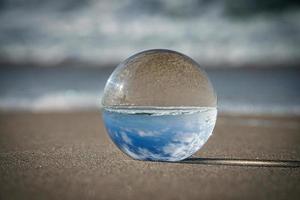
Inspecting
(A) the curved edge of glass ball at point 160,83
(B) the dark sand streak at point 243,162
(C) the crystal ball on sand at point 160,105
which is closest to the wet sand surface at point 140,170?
(B) the dark sand streak at point 243,162

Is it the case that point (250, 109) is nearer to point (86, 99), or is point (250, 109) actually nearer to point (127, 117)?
point (86, 99)

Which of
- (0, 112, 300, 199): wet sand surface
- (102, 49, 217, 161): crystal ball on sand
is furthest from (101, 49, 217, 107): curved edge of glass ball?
(0, 112, 300, 199): wet sand surface

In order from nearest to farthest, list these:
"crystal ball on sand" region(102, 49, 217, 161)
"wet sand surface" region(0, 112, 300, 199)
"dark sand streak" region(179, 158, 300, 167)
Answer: "wet sand surface" region(0, 112, 300, 199), "crystal ball on sand" region(102, 49, 217, 161), "dark sand streak" region(179, 158, 300, 167)

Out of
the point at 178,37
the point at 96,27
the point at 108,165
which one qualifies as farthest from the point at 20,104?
the point at 108,165

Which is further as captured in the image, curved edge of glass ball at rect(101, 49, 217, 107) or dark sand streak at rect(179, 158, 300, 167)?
dark sand streak at rect(179, 158, 300, 167)

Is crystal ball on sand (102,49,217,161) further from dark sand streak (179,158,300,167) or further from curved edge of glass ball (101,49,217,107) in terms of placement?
dark sand streak (179,158,300,167)
